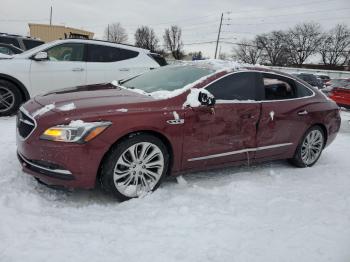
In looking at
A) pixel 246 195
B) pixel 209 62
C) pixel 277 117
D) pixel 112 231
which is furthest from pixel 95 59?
pixel 112 231

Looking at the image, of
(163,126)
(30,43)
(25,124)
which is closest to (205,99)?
(163,126)

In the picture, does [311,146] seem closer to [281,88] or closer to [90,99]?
[281,88]

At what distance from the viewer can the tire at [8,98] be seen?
7.26 m

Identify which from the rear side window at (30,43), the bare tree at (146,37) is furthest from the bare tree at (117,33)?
the rear side window at (30,43)

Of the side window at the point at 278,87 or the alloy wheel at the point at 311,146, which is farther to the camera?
the alloy wheel at the point at 311,146

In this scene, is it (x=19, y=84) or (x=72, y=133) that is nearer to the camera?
(x=72, y=133)

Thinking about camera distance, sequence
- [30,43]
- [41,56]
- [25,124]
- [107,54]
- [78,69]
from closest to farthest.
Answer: [25,124], [41,56], [78,69], [107,54], [30,43]

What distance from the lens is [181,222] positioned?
145 inches

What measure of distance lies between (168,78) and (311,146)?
99.5 inches

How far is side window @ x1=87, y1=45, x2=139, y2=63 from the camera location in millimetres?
8211

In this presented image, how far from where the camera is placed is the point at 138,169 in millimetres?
4023

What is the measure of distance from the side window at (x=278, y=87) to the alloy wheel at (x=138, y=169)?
6.31 feet

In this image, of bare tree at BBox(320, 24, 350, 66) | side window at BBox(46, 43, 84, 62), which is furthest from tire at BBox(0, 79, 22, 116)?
bare tree at BBox(320, 24, 350, 66)

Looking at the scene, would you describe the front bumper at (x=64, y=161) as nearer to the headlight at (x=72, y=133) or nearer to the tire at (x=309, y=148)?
the headlight at (x=72, y=133)
